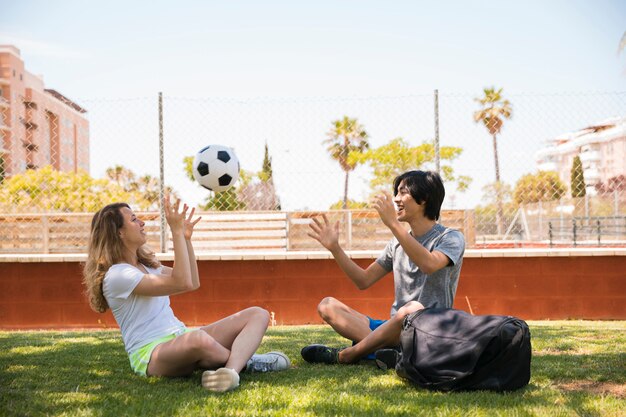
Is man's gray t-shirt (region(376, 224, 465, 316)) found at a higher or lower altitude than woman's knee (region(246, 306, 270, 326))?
higher

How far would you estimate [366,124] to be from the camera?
25.6 ft

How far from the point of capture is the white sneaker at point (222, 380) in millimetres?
3201

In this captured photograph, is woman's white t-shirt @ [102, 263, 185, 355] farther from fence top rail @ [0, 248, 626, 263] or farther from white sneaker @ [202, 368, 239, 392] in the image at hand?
fence top rail @ [0, 248, 626, 263]

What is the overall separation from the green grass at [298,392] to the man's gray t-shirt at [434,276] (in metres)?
0.48

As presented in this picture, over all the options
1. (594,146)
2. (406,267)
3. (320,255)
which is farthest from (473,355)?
(594,146)

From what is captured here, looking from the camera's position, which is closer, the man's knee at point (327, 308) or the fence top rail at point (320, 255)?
the man's knee at point (327, 308)

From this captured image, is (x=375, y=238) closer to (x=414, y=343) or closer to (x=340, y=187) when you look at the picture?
(x=340, y=187)

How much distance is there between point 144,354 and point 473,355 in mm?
1702

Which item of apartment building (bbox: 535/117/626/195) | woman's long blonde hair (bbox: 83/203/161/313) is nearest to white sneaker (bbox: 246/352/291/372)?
woman's long blonde hair (bbox: 83/203/161/313)

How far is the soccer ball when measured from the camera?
5.32 metres

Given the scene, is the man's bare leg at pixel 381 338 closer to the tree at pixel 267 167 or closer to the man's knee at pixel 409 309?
the man's knee at pixel 409 309

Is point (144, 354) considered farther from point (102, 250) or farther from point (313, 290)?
point (313, 290)

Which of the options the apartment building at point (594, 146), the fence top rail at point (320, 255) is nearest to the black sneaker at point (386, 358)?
the fence top rail at point (320, 255)

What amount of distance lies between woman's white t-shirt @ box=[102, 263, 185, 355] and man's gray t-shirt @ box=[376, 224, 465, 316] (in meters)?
1.32
